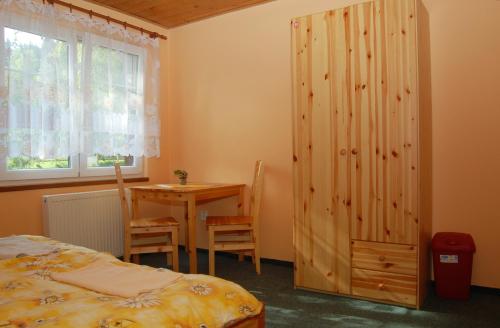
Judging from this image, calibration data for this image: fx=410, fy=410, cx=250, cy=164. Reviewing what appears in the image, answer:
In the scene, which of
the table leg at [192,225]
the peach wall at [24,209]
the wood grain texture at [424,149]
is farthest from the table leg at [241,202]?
the wood grain texture at [424,149]

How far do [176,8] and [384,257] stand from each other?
2815 millimetres

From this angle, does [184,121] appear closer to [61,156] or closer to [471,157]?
[61,156]

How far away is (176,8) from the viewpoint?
12.5 ft

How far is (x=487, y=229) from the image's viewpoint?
2809 millimetres

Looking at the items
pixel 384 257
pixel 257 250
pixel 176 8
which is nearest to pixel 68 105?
pixel 176 8

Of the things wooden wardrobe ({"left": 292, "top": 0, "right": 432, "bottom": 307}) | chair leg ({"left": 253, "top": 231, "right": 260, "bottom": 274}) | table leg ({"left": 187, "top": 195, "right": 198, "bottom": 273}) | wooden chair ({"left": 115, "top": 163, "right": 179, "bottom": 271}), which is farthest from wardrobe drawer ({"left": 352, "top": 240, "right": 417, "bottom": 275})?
wooden chair ({"left": 115, "top": 163, "right": 179, "bottom": 271})

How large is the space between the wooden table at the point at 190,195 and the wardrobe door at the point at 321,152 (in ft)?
2.65

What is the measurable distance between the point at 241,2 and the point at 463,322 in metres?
3.01

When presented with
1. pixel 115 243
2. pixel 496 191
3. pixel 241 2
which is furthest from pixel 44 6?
pixel 496 191

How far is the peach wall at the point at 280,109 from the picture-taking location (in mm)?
2807

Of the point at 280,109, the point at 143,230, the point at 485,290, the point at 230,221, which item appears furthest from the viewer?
the point at 280,109

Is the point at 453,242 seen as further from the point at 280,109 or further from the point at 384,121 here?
the point at 280,109

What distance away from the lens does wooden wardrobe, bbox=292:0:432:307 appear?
2.58 m

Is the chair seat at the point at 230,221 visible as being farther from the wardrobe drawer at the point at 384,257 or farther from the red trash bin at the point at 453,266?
the red trash bin at the point at 453,266
